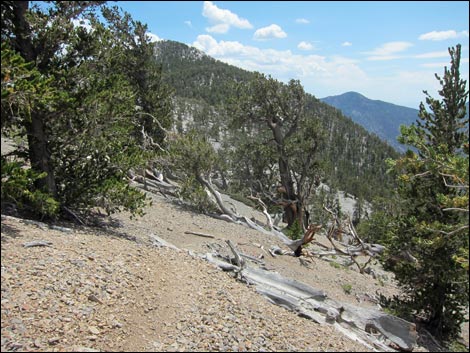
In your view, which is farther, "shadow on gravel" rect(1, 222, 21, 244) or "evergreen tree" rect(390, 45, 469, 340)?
"evergreen tree" rect(390, 45, 469, 340)

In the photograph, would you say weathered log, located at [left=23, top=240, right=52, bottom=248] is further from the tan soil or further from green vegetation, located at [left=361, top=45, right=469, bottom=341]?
green vegetation, located at [left=361, top=45, right=469, bottom=341]

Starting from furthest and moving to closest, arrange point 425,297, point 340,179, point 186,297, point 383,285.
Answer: point 340,179 → point 383,285 → point 425,297 → point 186,297

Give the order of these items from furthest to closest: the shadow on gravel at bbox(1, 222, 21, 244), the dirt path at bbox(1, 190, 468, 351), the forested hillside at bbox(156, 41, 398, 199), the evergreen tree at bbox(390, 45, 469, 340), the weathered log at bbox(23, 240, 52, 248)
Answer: the forested hillside at bbox(156, 41, 398, 199) < the evergreen tree at bbox(390, 45, 469, 340) < the shadow on gravel at bbox(1, 222, 21, 244) < the weathered log at bbox(23, 240, 52, 248) < the dirt path at bbox(1, 190, 468, 351)

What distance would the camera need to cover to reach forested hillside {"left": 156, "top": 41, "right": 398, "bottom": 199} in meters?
100

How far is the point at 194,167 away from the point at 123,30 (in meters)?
11.5

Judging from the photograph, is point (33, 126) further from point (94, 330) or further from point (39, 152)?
point (94, 330)

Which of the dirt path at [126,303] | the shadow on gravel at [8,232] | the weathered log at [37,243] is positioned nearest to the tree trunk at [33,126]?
the shadow on gravel at [8,232]

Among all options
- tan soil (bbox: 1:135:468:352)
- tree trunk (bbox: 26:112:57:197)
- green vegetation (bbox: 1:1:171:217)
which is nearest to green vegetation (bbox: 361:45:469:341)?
tan soil (bbox: 1:135:468:352)

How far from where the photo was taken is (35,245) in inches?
261

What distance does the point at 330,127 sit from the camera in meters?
151

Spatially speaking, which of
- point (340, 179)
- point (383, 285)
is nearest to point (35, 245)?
point (383, 285)

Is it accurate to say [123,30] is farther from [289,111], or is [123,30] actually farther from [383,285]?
[383,285]

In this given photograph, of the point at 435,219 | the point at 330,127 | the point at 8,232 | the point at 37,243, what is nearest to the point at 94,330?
the point at 37,243

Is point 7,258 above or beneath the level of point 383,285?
above
